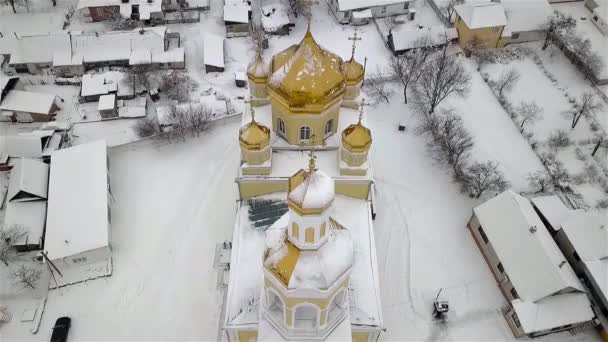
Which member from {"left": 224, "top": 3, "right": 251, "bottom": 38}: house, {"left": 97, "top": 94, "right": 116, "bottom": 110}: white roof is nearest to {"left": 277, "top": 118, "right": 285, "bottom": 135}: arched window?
{"left": 97, "top": 94, "right": 116, "bottom": 110}: white roof

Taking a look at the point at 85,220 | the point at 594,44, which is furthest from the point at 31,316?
the point at 594,44

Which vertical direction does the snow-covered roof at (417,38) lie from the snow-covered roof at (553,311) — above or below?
above

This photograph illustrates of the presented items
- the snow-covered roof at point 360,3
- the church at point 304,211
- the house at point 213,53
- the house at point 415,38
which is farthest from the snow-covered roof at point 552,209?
the house at point 213,53

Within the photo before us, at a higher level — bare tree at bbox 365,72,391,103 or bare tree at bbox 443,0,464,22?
bare tree at bbox 443,0,464,22

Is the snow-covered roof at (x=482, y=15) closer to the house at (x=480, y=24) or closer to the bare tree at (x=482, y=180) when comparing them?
the house at (x=480, y=24)

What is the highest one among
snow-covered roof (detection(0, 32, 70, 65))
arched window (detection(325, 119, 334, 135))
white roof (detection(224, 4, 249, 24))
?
arched window (detection(325, 119, 334, 135))

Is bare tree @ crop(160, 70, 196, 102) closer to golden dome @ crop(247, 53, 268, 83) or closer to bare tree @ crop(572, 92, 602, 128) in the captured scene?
golden dome @ crop(247, 53, 268, 83)

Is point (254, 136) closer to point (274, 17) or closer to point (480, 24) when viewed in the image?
point (274, 17)
